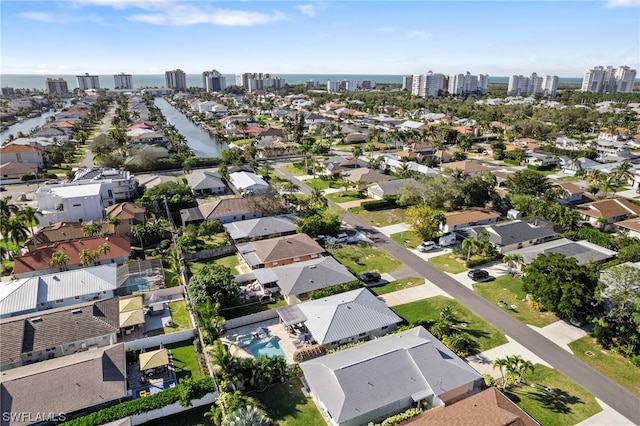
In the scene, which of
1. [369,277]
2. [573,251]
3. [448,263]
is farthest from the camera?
[448,263]

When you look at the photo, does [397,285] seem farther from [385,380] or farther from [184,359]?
[184,359]

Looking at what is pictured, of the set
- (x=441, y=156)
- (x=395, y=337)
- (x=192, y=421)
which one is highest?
(x=441, y=156)

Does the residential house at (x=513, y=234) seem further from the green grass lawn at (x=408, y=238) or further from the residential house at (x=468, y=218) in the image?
the green grass lawn at (x=408, y=238)

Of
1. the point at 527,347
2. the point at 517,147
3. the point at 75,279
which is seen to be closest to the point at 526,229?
the point at 527,347

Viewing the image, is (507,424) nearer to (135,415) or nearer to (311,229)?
(135,415)

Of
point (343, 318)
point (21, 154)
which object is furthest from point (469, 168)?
point (21, 154)

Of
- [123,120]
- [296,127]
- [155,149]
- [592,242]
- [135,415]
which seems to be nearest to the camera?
[135,415]
